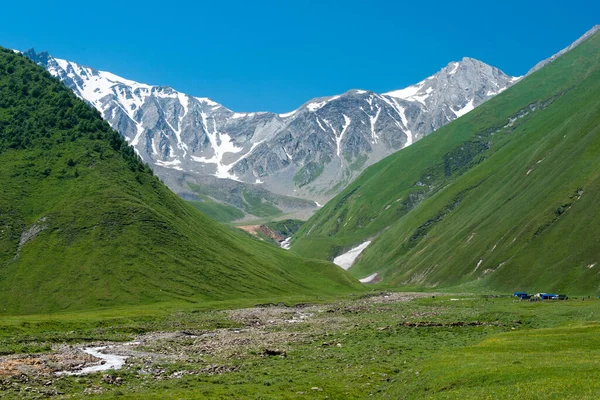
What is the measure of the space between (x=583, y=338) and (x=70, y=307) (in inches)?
4262

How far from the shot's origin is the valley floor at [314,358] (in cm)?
4041

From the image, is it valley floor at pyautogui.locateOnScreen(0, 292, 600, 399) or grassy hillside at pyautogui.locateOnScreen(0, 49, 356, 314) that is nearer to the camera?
valley floor at pyautogui.locateOnScreen(0, 292, 600, 399)

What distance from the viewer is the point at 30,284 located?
13088cm

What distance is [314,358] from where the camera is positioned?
5938 cm

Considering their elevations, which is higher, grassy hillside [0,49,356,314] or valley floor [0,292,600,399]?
grassy hillside [0,49,356,314]

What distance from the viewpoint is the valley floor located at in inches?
1591

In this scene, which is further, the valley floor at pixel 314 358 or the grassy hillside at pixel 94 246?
the grassy hillside at pixel 94 246

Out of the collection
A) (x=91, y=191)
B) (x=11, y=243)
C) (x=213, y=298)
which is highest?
(x=91, y=191)

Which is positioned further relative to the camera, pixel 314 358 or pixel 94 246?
pixel 94 246

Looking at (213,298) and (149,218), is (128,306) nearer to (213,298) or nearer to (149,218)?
(213,298)

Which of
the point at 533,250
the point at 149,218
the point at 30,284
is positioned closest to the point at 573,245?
the point at 533,250

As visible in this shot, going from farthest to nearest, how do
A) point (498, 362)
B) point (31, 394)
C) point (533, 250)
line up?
point (533, 250) < point (498, 362) < point (31, 394)

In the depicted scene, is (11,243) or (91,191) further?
(91,191)

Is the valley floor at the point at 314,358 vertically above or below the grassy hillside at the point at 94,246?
below
